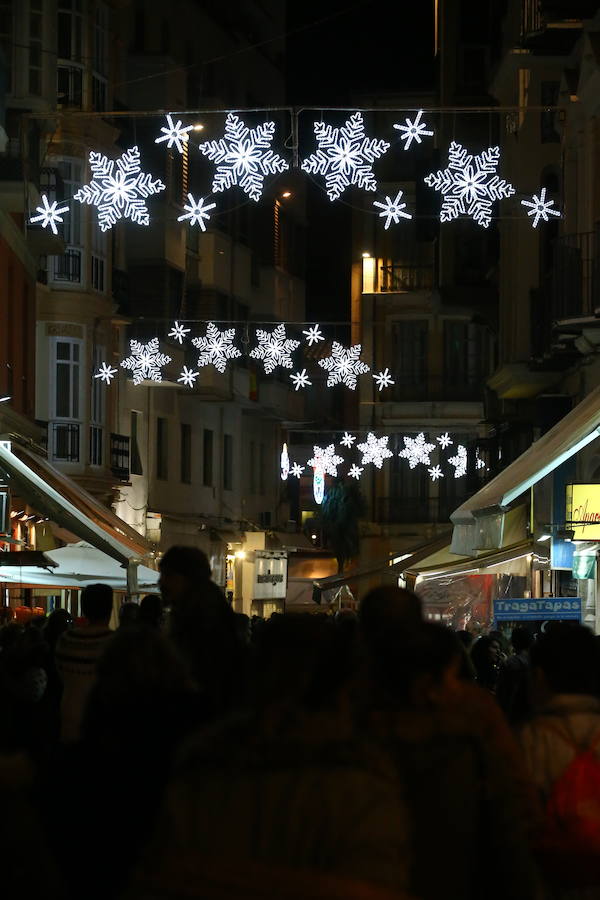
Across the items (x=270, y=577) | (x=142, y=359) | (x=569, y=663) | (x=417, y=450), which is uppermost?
(x=142, y=359)

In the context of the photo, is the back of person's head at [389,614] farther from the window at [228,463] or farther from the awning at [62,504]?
the window at [228,463]

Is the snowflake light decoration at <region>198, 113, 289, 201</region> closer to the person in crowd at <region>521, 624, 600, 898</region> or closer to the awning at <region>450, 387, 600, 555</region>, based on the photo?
the awning at <region>450, 387, 600, 555</region>

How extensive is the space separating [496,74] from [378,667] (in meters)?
24.6

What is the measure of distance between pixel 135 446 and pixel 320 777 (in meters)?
41.5

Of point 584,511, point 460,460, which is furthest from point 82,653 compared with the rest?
point 460,460

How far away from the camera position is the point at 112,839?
5.54 meters

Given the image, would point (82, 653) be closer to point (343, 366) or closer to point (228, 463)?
point (343, 366)

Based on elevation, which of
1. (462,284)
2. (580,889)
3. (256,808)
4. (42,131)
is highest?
(42,131)

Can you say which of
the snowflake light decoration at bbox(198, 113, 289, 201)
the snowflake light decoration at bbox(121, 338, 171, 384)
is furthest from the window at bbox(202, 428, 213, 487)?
the snowflake light decoration at bbox(198, 113, 289, 201)

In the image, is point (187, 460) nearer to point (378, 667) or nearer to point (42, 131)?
point (42, 131)

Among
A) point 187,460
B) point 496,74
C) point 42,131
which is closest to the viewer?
point 496,74

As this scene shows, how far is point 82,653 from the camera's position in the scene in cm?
971

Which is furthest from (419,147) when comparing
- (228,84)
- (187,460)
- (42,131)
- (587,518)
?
(587,518)

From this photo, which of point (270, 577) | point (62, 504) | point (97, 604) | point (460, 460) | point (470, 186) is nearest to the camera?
point (97, 604)
